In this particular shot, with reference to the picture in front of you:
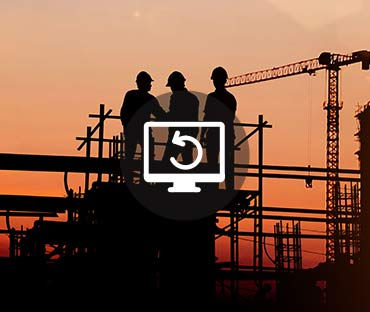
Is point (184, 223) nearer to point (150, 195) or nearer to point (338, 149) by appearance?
point (150, 195)

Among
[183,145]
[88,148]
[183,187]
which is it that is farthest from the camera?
[88,148]

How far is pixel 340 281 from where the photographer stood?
80.4 feet

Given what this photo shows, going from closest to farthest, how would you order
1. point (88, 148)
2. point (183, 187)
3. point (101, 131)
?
point (183, 187) < point (101, 131) < point (88, 148)

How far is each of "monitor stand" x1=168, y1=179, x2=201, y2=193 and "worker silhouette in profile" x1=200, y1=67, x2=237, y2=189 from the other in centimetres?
48

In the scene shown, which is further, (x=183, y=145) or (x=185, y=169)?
(x=183, y=145)

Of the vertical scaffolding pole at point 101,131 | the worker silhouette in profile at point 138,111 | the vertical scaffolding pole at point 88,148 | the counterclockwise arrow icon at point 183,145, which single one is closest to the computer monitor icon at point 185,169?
the counterclockwise arrow icon at point 183,145

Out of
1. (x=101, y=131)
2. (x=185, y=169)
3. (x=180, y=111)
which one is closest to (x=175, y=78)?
(x=180, y=111)

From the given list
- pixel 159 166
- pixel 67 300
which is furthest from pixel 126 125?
pixel 67 300

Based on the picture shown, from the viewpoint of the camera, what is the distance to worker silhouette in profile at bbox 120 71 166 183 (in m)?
14.6

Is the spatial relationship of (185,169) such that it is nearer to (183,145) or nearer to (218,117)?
(183,145)

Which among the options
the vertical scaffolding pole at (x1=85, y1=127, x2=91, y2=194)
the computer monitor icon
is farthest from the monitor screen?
the vertical scaffolding pole at (x1=85, y1=127, x2=91, y2=194)

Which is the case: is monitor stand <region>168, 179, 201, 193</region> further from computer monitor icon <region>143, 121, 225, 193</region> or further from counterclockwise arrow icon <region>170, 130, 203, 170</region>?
counterclockwise arrow icon <region>170, 130, 203, 170</region>

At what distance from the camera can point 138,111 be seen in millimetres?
14570

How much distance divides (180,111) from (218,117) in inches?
22.7
